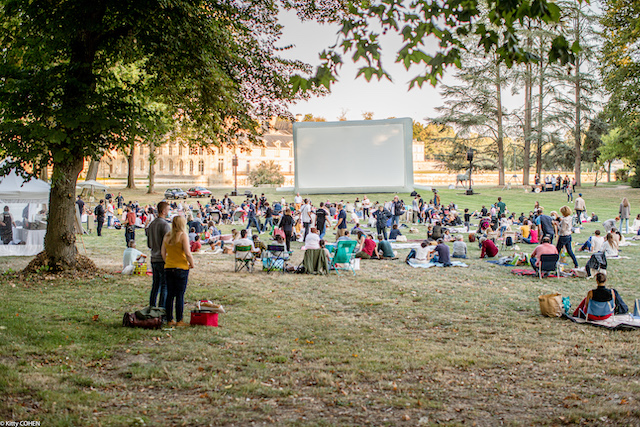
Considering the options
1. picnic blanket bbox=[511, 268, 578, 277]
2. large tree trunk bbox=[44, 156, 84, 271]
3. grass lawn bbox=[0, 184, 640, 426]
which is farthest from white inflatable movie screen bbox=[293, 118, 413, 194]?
grass lawn bbox=[0, 184, 640, 426]

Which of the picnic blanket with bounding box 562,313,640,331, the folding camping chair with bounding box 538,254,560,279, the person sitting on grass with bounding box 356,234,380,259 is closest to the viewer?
the picnic blanket with bounding box 562,313,640,331

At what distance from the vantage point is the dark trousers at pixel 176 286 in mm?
7125

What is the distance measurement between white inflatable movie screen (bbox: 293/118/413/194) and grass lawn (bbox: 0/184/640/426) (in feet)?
93.0

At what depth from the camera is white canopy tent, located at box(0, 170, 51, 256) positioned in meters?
15.2

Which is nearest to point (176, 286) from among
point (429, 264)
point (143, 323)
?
point (143, 323)

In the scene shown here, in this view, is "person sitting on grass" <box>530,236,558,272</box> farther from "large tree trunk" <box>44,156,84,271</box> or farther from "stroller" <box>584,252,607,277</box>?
"large tree trunk" <box>44,156,84,271</box>

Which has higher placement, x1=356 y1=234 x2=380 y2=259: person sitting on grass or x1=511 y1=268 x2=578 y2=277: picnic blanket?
x1=356 y1=234 x2=380 y2=259: person sitting on grass

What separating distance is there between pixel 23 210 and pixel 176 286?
12957 mm

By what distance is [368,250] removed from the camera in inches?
619

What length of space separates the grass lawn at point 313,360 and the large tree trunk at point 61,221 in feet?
2.41

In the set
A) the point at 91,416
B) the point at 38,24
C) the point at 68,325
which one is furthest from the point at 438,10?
the point at 38,24

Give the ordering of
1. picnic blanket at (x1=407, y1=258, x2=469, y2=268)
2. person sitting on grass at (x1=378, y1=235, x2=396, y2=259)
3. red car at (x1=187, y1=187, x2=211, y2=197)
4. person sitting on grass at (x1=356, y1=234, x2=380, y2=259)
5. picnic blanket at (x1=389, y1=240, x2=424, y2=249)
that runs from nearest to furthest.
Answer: picnic blanket at (x1=407, y1=258, x2=469, y2=268)
person sitting on grass at (x1=356, y1=234, x2=380, y2=259)
person sitting on grass at (x1=378, y1=235, x2=396, y2=259)
picnic blanket at (x1=389, y1=240, x2=424, y2=249)
red car at (x1=187, y1=187, x2=211, y2=197)

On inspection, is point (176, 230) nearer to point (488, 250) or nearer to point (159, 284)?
point (159, 284)

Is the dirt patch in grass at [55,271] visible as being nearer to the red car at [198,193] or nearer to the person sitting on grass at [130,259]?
the person sitting on grass at [130,259]
